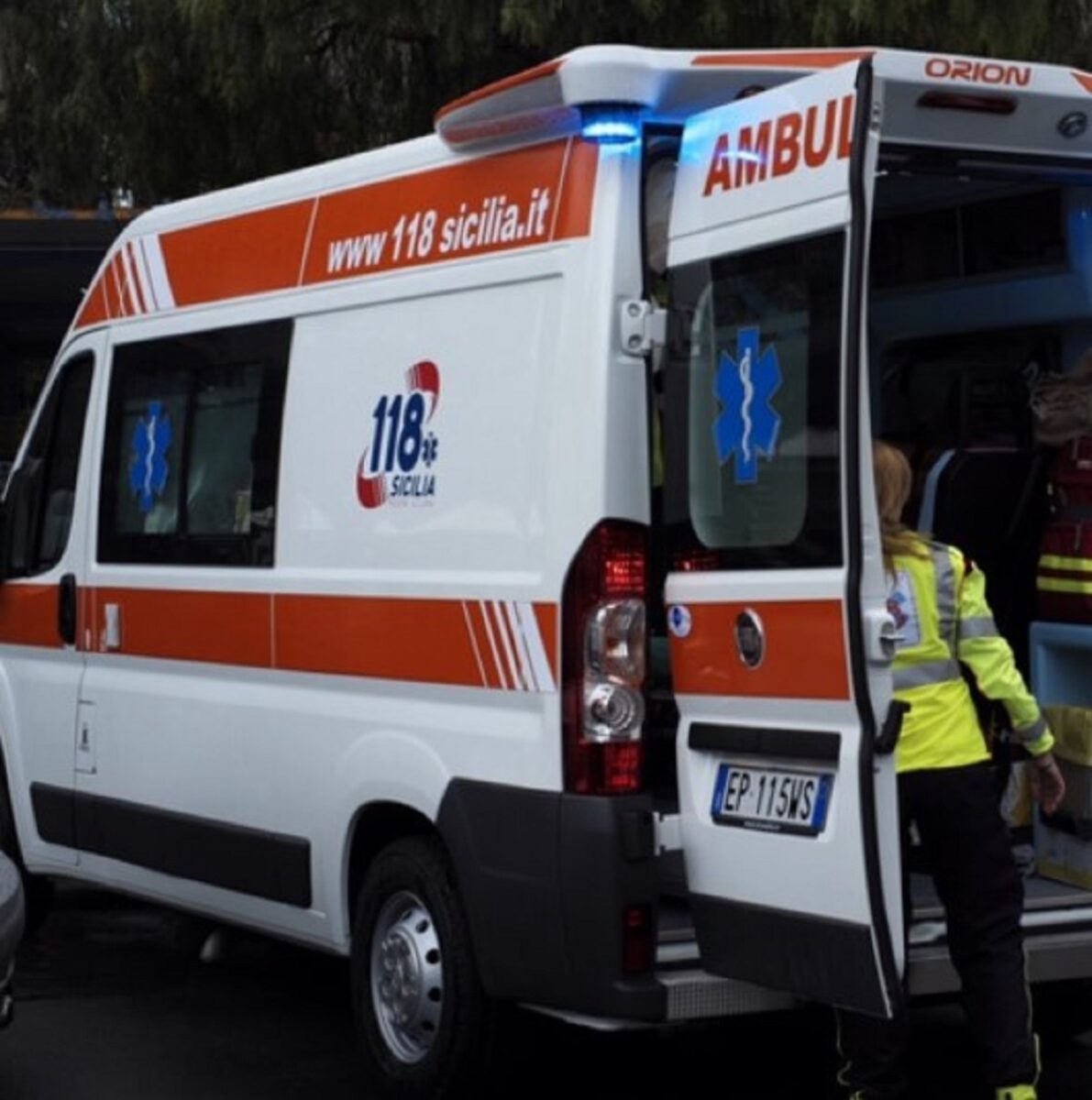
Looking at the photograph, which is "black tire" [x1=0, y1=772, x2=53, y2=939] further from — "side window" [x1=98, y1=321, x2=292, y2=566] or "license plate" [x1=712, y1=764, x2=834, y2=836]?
"license plate" [x1=712, y1=764, x2=834, y2=836]

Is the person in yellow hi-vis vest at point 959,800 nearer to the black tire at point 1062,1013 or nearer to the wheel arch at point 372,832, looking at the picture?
the wheel arch at point 372,832

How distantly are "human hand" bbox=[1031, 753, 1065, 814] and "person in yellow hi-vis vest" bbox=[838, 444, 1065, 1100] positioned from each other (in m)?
0.02

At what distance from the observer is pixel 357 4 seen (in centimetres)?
1155

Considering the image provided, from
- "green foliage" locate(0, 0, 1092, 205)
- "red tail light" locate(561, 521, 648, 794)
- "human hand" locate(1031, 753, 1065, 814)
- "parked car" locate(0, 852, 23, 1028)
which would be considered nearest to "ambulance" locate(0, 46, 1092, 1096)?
"red tail light" locate(561, 521, 648, 794)

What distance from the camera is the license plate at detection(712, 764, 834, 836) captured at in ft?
18.4

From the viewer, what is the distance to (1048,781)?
630 centimetres

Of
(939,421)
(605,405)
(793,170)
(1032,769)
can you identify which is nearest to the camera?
(793,170)

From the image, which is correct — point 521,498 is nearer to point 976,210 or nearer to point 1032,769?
point 1032,769

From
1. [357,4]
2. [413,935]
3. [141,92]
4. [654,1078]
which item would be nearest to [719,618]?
[413,935]

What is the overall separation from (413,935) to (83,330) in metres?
2.90

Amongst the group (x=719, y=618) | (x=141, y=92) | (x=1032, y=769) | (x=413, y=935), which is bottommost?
(x=413, y=935)

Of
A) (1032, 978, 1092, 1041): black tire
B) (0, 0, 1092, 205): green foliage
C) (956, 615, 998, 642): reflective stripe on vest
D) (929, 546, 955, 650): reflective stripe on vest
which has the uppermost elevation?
(0, 0, 1092, 205): green foliage

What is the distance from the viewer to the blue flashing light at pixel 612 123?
236 inches

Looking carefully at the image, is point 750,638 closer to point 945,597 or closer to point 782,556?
point 782,556
